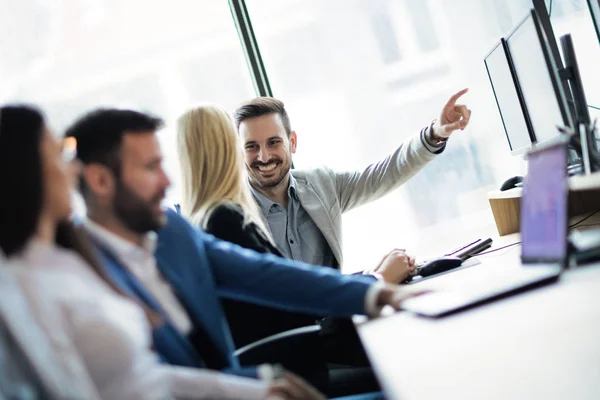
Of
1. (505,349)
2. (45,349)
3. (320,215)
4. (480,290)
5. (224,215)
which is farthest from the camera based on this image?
(320,215)

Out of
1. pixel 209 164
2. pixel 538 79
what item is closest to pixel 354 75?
pixel 538 79

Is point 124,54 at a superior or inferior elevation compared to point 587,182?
superior

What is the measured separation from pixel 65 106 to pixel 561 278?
2.64 meters

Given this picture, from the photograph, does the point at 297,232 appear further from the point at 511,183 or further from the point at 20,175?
the point at 20,175

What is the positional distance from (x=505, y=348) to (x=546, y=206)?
1.65 feet

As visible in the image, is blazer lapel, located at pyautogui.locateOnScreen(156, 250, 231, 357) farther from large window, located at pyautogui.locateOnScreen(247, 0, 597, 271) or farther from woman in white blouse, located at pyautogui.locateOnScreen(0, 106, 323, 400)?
large window, located at pyautogui.locateOnScreen(247, 0, 597, 271)

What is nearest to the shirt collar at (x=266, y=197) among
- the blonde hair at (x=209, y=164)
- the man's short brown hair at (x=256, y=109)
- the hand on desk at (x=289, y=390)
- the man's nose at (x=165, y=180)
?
the man's short brown hair at (x=256, y=109)

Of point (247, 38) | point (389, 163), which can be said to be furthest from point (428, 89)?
point (247, 38)

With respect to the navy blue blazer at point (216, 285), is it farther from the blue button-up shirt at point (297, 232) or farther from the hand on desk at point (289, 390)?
the blue button-up shirt at point (297, 232)

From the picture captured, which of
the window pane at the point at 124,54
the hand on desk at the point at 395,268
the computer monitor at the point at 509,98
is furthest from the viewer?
the window pane at the point at 124,54

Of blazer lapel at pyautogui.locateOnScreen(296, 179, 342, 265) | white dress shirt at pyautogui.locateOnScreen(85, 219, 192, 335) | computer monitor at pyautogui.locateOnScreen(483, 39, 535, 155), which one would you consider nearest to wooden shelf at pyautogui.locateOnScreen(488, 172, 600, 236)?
computer monitor at pyautogui.locateOnScreen(483, 39, 535, 155)

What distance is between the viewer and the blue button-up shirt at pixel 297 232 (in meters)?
2.56

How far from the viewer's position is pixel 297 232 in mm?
2604

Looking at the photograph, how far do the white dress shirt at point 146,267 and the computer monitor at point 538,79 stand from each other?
115 cm
